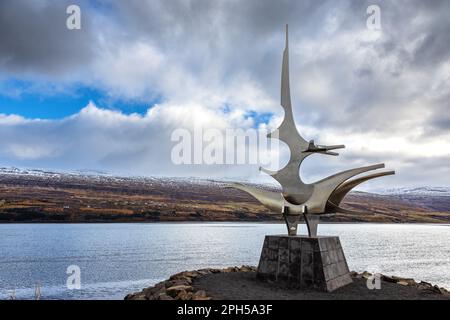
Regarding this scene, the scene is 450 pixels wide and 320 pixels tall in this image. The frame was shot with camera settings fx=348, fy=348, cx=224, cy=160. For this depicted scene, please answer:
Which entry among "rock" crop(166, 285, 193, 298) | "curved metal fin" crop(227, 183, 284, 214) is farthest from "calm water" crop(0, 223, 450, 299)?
"curved metal fin" crop(227, 183, 284, 214)

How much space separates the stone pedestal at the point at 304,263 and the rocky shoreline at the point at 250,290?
0.40m

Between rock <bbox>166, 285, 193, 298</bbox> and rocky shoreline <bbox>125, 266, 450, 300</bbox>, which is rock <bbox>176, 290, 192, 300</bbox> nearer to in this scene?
rocky shoreline <bbox>125, 266, 450, 300</bbox>

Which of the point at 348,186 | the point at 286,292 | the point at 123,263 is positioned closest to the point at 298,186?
the point at 348,186

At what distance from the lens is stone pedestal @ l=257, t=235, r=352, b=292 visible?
13031 mm

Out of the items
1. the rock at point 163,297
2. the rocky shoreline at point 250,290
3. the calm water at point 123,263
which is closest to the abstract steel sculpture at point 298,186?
the rocky shoreline at point 250,290

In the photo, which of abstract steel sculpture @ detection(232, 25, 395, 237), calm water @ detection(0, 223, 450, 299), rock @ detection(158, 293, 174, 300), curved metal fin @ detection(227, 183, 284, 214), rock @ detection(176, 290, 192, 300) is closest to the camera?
rock @ detection(176, 290, 192, 300)

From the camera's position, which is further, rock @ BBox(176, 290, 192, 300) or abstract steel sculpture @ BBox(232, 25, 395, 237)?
abstract steel sculpture @ BBox(232, 25, 395, 237)

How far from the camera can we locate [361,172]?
1384 cm

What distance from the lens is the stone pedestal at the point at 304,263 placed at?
13031 mm

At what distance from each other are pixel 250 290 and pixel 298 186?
4.93 m

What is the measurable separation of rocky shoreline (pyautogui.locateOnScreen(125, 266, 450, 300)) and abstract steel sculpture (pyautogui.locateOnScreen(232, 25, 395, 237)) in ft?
9.04

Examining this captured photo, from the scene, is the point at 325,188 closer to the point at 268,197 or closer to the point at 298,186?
the point at 298,186

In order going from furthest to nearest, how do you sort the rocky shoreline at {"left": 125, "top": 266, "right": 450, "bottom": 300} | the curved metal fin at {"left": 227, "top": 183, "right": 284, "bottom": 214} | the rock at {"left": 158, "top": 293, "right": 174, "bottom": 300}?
the curved metal fin at {"left": 227, "top": 183, "right": 284, "bottom": 214}
the rocky shoreline at {"left": 125, "top": 266, "right": 450, "bottom": 300}
the rock at {"left": 158, "top": 293, "right": 174, "bottom": 300}
